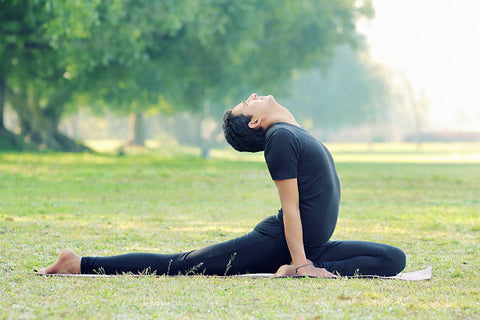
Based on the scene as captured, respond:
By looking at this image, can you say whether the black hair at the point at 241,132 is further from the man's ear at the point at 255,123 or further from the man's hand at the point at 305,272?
the man's hand at the point at 305,272

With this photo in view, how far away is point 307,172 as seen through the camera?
6.51 metres

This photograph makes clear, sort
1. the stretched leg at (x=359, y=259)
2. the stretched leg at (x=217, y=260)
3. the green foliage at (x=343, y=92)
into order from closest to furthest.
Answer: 1. the stretched leg at (x=217, y=260)
2. the stretched leg at (x=359, y=259)
3. the green foliage at (x=343, y=92)

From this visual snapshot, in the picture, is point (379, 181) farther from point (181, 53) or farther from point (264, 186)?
point (181, 53)

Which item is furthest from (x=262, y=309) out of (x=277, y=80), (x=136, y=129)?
(x=136, y=129)

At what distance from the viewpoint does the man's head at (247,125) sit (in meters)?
6.59

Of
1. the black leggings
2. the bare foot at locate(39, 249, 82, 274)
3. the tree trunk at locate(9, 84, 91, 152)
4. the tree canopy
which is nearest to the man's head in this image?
the black leggings

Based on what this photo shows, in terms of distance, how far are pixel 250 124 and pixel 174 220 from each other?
5.71 m

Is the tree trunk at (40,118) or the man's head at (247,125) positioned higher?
the man's head at (247,125)

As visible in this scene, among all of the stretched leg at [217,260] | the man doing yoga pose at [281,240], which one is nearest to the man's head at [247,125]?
the man doing yoga pose at [281,240]

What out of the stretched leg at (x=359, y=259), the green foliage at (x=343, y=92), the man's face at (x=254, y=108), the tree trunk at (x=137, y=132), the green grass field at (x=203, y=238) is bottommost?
the tree trunk at (x=137, y=132)

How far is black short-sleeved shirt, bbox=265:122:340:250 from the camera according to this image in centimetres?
634

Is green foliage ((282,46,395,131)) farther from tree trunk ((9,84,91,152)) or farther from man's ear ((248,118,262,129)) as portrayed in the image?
man's ear ((248,118,262,129))

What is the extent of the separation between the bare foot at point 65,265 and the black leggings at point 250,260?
7 cm

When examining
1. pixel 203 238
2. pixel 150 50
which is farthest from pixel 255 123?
pixel 150 50
